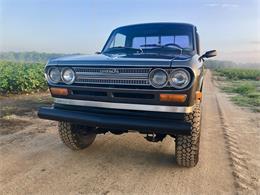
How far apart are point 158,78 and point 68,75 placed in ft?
3.97

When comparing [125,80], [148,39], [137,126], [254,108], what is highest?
[148,39]

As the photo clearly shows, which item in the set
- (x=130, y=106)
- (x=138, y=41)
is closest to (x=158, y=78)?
(x=130, y=106)

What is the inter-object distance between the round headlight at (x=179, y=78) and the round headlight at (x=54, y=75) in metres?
1.52

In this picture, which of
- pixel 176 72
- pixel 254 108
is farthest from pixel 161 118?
pixel 254 108

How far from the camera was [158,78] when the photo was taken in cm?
311

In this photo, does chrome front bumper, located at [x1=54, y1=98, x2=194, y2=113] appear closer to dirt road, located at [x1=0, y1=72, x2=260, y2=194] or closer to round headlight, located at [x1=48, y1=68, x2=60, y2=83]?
round headlight, located at [x1=48, y1=68, x2=60, y2=83]

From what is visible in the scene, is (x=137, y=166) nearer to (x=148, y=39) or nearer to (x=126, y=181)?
(x=126, y=181)

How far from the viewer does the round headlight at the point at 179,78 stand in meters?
3.04

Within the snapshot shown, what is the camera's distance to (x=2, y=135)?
5.14m

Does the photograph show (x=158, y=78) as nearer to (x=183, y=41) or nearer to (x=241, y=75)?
(x=183, y=41)

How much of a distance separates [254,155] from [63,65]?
10.4 feet

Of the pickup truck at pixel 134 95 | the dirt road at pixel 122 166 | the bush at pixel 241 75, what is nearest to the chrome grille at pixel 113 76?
the pickup truck at pixel 134 95

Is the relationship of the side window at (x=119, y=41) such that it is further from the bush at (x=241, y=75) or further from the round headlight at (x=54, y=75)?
the bush at (x=241, y=75)

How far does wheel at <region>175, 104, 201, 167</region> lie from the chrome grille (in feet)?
2.46
